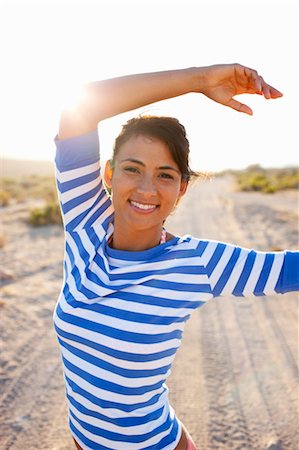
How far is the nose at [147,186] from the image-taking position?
180 centimetres

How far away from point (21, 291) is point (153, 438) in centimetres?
532

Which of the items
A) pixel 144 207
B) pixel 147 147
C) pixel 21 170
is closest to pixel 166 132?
pixel 147 147

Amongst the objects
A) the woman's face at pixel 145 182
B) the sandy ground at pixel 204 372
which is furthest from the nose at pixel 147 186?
the sandy ground at pixel 204 372

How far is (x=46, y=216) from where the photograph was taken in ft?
40.5

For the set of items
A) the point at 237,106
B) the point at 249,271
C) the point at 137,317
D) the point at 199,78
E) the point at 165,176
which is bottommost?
the point at 137,317

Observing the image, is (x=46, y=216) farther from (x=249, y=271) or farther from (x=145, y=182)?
(x=249, y=271)

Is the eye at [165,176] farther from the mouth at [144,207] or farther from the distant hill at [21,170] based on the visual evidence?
the distant hill at [21,170]

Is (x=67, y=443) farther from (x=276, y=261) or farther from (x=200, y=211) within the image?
(x=200, y=211)

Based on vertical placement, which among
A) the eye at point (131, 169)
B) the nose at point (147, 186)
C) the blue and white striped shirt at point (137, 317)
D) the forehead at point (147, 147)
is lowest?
the blue and white striped shirt at point (137, 317)

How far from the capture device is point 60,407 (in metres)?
3.89

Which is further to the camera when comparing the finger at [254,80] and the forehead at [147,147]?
the forehead at [147,147]

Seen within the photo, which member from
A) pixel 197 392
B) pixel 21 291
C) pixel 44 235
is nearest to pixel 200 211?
pixel 44 235

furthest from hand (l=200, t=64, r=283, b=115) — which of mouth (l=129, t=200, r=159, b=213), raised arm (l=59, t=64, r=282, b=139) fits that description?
mouth (l=129, t=200, r=159, b=213)

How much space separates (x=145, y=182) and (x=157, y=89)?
34 cm
